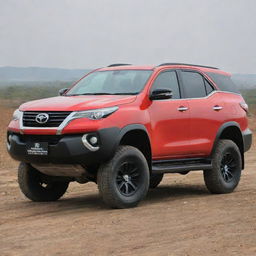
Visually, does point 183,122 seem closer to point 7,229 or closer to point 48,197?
point 48,197

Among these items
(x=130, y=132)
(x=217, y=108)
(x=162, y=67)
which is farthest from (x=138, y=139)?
(x=217, y=108)

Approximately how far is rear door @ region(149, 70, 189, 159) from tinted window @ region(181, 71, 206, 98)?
191 millimetres

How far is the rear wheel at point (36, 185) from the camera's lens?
11156 mm

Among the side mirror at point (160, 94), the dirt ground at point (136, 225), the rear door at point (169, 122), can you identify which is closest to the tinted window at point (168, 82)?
the rear door at point (169, 122)

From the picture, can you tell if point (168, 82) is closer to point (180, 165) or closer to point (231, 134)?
point (180, 165)

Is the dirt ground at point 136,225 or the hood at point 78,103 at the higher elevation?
the hood at point 78,103

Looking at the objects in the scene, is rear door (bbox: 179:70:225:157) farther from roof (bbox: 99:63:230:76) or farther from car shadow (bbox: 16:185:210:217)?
car shadow (bbox: 16:185:210:217)

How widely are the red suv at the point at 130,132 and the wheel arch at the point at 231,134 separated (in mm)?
17

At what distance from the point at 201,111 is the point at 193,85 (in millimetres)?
461

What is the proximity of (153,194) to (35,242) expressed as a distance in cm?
462

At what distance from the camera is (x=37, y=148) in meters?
9.97

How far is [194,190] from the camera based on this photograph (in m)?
12.8

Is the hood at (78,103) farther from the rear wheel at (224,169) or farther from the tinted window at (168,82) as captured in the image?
the rear wheel at (224,169)

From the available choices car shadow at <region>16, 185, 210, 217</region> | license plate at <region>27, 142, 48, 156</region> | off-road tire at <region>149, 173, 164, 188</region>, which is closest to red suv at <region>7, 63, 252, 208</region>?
license plate at <region>27, 142, 48, 156</region>
